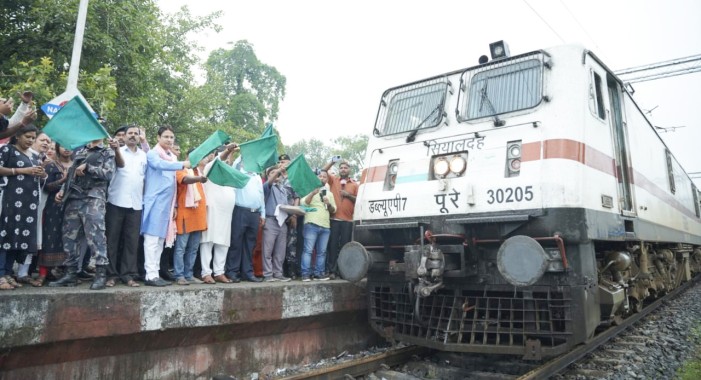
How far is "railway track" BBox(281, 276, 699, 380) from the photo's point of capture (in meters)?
4.40

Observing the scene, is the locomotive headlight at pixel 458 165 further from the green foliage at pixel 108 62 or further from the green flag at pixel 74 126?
the green foliage at pixel 108 62

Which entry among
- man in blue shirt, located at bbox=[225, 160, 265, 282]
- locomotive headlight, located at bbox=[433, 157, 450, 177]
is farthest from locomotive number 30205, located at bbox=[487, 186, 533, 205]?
man in blue shirt, located at bbox=[225, 160, 265, 282]

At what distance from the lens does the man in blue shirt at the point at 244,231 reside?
576 centimetres

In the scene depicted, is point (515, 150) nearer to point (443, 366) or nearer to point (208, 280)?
point (443, 366)

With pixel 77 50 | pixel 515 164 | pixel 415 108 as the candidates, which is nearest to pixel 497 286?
pixel 515 164

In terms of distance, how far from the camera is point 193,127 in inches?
710

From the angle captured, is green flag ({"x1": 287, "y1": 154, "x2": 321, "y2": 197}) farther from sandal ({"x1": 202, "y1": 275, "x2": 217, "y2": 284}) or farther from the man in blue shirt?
sandal ({"x1": 202, "y1": 275, "x2": 217, "y2": 284})

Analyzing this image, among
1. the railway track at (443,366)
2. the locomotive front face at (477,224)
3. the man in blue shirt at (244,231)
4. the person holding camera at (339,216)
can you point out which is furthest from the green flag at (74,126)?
the person holding camera at (339,216)

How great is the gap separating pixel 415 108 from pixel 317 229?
216 cm

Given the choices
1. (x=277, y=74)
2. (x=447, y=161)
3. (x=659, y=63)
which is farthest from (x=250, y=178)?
(x=277, y=74)

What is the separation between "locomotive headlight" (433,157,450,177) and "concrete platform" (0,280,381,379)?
6.35 ft

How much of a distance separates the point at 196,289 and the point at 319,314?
168cm

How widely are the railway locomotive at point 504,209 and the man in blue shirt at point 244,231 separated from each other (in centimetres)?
136

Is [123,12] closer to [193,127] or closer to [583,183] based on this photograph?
[193,127]
